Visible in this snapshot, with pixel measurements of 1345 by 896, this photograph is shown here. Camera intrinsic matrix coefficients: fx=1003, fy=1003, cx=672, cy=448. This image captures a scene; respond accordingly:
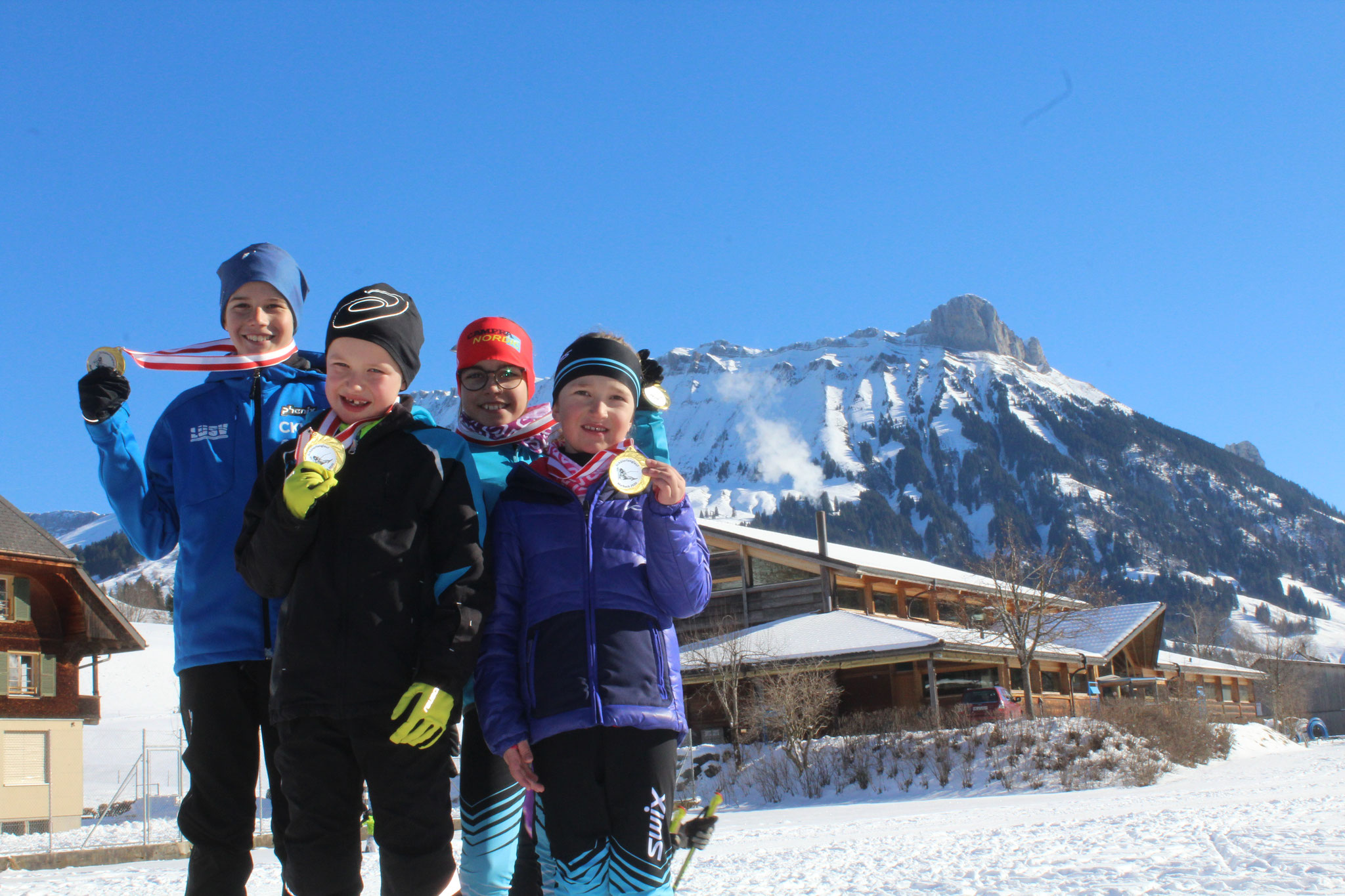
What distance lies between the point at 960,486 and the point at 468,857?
169m

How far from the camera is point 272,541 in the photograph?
2.68 metres

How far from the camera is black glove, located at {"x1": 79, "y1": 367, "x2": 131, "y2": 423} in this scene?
10.6 ft

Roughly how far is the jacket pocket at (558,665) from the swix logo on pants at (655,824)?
32 cm

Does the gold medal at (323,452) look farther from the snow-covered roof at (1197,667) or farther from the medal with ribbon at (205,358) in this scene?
the snow-covered roof at (1197,667)

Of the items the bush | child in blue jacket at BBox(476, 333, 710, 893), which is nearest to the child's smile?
child in blue jacket at BBox(476, 333, 710, 893)

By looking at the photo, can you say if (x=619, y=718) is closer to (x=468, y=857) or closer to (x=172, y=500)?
(x=468, y=857)

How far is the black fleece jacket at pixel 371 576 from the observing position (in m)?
2.65

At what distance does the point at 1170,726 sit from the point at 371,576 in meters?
19.2

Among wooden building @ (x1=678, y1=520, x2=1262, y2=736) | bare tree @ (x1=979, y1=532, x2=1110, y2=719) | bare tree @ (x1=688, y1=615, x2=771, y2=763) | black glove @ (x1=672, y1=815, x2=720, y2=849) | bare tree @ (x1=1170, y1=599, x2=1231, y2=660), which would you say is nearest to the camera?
black glove @ (x1=672, y1=815, x2=720, y2=849)

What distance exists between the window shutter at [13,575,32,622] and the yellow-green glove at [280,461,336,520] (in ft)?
82.4

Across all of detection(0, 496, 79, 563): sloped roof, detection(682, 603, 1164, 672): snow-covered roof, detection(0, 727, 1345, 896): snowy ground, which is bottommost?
detection(0, 727, 1345, 896): snowy ground

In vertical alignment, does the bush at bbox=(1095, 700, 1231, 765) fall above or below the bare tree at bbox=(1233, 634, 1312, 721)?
above

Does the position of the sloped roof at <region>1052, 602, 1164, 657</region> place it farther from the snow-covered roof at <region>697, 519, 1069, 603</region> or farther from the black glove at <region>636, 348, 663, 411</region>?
the black glove at <region>636, 348, 663, 411</region>

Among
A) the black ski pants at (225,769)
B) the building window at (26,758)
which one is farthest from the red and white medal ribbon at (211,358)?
the building window at (26,758)
